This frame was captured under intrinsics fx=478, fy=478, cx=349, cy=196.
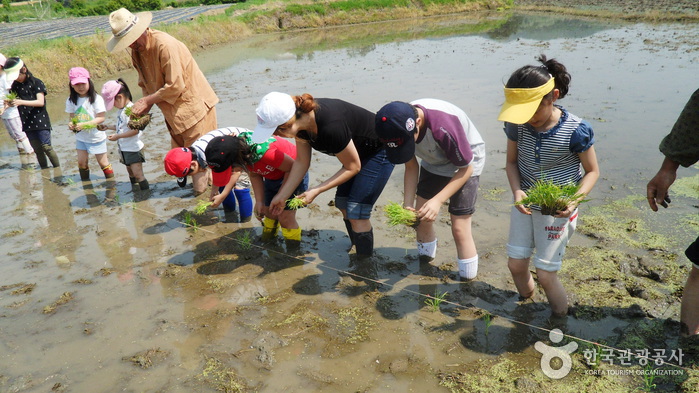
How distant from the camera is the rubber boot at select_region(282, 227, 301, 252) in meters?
4.73

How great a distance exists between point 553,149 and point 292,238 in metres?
2.64

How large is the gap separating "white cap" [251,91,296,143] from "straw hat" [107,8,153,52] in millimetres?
2410

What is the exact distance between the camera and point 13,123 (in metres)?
7.75

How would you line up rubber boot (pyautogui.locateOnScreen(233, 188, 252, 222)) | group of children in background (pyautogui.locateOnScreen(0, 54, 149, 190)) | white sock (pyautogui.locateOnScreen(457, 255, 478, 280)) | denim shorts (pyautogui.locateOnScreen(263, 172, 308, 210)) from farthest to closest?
group of children in background (pyautogui.locateOnScreen(0, 54, 149, 190)) < rubber boot (pyautogui.locateOnScreen(233, 188, 252, 222)) < denim shorts (pyautogui.locateOnScreen(263, 172, 308, 210)) < white sock (pyautogui.locateOnScreen(457, 255, 478, 280))

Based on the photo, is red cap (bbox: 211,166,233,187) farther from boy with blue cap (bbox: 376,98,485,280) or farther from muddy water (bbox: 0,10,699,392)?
boy with blue cap (bbox: 376,98,485,280)

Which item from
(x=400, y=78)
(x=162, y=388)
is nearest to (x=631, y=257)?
(x=162, y=388)

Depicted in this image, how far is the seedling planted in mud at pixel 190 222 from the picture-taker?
5.33 metres

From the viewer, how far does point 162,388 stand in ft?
9.84

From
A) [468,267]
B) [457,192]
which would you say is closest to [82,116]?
[457,192]

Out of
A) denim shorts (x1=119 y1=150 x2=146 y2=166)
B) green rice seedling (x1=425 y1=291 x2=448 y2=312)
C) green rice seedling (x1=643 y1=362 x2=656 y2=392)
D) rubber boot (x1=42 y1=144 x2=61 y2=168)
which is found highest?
denim shorts (x1=119 y1=150 x2=146 y2=166)

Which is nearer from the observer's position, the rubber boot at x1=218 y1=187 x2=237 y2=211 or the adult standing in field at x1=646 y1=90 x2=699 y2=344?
the adult standing in field at x1=646 y1=90 x2=699 y2=344

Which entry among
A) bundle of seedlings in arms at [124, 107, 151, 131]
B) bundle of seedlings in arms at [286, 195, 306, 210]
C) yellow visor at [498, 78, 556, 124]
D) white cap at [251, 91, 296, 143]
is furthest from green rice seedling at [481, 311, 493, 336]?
bundle of seedlings in arms at [124, 107, 151, 131]

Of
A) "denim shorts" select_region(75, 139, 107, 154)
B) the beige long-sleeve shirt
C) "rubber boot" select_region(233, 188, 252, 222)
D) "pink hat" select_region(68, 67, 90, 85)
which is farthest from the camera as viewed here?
→ "denim shorts" select_region(75, 139, 107, 154)

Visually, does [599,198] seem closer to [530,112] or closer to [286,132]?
[530,112]
